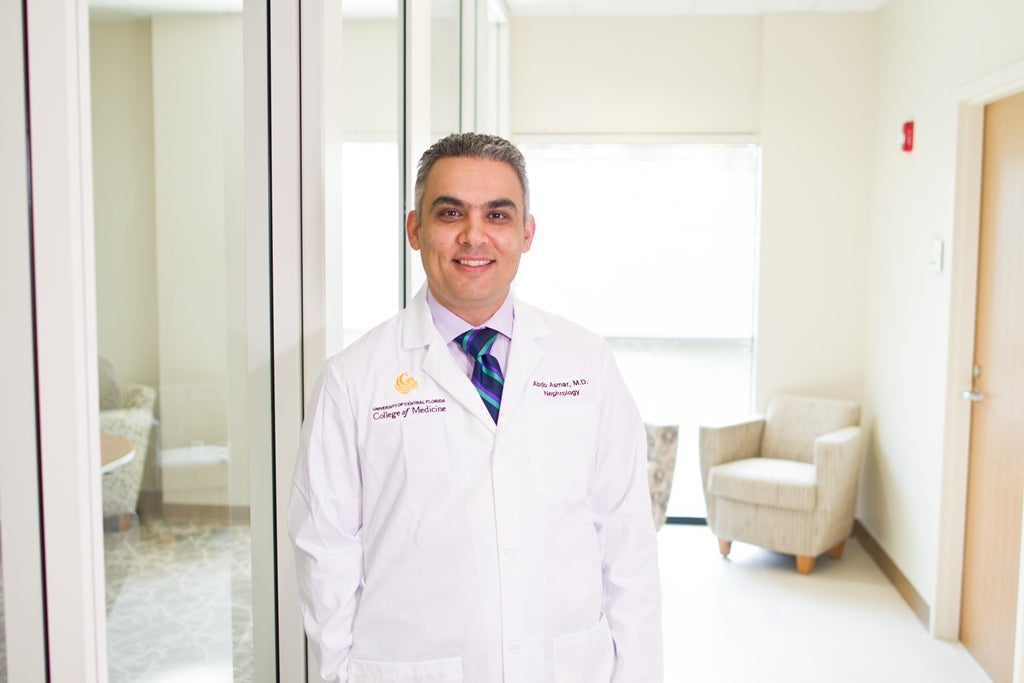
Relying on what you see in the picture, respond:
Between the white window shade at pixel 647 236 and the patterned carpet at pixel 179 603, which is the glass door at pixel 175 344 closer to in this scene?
the patterned carpet at pixel 179 603

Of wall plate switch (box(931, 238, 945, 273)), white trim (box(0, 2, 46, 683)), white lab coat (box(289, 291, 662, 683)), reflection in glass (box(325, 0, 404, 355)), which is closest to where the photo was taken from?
white trim (box(0, 2, 46, 683))

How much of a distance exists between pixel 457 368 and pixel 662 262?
3.88 metres

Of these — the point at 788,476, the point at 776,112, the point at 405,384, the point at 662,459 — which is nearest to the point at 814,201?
the point at 776,112

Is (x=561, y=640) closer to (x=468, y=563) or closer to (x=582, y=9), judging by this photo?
(x=468, y=563)

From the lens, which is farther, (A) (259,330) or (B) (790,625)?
(B) (790,625)

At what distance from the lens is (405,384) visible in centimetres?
137

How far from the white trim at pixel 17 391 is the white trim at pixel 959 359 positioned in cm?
336

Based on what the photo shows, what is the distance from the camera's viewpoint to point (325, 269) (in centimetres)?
169

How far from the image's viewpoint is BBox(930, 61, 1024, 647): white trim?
3.43 metres

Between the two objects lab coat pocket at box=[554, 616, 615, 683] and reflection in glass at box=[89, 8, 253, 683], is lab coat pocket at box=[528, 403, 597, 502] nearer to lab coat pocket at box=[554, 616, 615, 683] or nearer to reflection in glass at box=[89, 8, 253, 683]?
lab coat pocket at box=[554, 616, 615, 683]

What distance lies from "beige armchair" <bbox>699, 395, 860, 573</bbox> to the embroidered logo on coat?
3.33 m

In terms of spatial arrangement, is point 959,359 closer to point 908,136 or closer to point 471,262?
point 908,136

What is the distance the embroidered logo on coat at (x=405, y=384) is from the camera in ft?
4.49

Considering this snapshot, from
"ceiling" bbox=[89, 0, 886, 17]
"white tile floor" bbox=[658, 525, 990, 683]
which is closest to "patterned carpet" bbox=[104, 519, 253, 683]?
"white tile floor" bbox=[658, 525, 990, 683]
